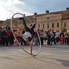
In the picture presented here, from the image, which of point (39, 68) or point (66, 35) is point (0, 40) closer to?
point (66, 35)

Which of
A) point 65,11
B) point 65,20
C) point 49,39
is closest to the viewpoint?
point 49,39

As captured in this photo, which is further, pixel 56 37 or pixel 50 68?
pixel 56 37

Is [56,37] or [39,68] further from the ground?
[56,37]

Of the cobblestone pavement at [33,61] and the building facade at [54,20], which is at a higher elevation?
the building facade at [54,20]

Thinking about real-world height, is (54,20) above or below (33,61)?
above

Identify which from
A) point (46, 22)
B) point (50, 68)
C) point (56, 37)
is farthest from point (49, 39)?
point (46, 22)

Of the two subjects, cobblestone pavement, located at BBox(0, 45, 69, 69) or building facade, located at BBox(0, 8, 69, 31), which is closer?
cobblestone pavement, located at BBox(0, 45, 69, 69)

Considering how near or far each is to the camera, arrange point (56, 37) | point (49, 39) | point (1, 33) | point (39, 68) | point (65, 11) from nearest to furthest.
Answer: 1. point (39, 68)
2. point (1, 33)
3. point (49, 39)
4. point (56, 37)
5. point (65, 11)

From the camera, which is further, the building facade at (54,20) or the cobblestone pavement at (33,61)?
the building facade at (54,20)

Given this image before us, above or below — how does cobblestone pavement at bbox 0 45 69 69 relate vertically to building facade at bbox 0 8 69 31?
below

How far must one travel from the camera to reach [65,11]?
56.8 m

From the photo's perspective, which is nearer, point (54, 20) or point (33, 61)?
A: point (33, 61)

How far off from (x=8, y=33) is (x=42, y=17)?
146 feet

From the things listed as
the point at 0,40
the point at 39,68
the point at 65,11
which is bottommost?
the point at 39,68
